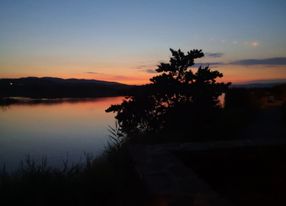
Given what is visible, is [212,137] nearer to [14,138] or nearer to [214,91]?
[214,91]

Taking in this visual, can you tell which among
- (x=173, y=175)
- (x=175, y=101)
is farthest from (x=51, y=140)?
(x=173, y=175)

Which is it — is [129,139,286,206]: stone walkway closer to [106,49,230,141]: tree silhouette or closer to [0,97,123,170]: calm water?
[106,49,230,141]: tree silhouette

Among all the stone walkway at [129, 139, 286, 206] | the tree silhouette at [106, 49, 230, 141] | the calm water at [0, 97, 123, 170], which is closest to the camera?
the stone walkway at [129, 139, 286, 206]

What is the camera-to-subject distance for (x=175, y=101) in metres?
9.73

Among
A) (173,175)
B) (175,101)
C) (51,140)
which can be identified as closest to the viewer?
(173,175)

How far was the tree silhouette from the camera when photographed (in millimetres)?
9188

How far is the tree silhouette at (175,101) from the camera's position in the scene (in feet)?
30.1

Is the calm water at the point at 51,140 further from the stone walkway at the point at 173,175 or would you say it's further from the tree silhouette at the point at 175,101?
the stone walkway at the point at 173,175

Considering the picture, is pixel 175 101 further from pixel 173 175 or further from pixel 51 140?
pixel 51 140

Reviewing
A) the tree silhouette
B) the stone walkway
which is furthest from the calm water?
the stone walkway

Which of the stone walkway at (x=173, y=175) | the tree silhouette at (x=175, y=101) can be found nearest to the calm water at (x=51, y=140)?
the tree silhouette at (x=175, y=101)

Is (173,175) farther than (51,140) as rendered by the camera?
No

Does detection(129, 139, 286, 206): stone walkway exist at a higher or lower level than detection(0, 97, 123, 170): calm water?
higher

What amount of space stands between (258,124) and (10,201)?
493 inches
